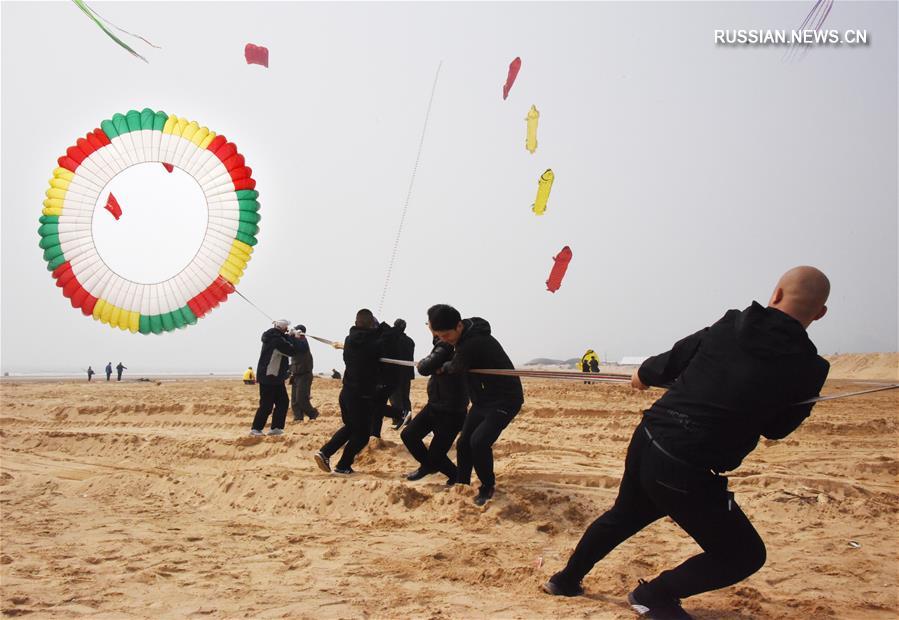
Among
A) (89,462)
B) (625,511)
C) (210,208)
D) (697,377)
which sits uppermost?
(210,208)

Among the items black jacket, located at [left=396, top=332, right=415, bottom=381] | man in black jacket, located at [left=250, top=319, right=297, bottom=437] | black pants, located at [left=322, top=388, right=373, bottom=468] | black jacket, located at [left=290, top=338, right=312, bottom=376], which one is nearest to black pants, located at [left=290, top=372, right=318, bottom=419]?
black jacket, located at [left=290, top=338, right=312, bottom=376]

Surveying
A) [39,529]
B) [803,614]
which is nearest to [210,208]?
[39,529]

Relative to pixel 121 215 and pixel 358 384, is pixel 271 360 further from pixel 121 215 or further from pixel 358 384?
pixel 358 384

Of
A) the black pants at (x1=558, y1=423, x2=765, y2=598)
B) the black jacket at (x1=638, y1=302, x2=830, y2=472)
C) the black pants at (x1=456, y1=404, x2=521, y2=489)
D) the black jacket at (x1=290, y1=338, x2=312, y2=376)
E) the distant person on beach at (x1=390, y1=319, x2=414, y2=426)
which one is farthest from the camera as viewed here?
the black jacket at (x1=290, y1=338, x2=312, y2=376)

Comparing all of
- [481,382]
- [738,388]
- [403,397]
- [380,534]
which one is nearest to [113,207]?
[403,397]

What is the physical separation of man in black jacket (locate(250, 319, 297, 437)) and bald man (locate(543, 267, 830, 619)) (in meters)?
7.36

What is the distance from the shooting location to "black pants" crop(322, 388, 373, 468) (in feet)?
24.0

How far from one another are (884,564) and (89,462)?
938cm

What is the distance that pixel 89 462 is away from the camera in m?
9.26

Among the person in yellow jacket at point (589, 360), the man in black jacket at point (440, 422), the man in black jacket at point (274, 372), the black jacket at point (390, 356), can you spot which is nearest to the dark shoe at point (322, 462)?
the black jacket at point (390, 356)

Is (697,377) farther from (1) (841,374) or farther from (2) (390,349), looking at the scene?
(1) (841,374)

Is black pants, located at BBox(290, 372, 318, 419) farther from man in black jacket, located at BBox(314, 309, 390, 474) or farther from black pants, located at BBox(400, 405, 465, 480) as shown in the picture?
black pants, located at BBox(400, 405, 465, 480)

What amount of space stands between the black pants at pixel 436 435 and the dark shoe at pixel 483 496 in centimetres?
71

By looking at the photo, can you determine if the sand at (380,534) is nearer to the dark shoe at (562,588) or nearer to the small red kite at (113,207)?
the dark shoe at (562,588)
